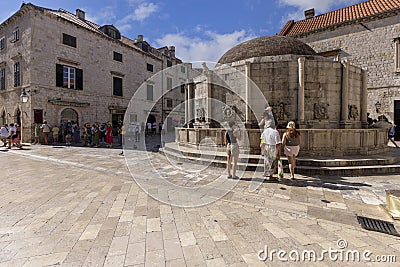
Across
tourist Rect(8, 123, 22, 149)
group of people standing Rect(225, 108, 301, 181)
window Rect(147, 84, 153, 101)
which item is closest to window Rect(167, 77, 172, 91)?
window Rect(147, 84, 153, 101)

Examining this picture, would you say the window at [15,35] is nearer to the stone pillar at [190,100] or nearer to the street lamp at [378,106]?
the stone pillar at [190,100]

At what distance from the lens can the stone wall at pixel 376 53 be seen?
17.1 meters

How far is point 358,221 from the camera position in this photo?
3.68 meters

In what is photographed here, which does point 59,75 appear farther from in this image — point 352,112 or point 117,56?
point 352,112

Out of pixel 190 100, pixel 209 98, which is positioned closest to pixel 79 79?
pixel 190 100

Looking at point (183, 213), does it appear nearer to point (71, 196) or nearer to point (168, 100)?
point (71, 196)

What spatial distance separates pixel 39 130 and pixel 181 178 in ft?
55.2

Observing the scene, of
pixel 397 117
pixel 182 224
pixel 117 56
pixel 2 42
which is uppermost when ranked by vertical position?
pixel 117 56

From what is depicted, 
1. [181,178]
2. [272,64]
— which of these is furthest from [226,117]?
[181,178]

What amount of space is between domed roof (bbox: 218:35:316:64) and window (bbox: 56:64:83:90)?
16.0m

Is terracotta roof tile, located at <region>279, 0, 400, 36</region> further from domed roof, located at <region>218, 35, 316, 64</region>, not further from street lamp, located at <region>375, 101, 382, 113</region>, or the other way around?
domed roof, located at <region>218, 35, 316, 64</region>

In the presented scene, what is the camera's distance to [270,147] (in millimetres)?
5988

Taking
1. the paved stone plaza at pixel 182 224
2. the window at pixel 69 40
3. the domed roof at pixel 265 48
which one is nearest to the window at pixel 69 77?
the window at pixel 69 40

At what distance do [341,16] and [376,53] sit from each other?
A: 6517 mm
